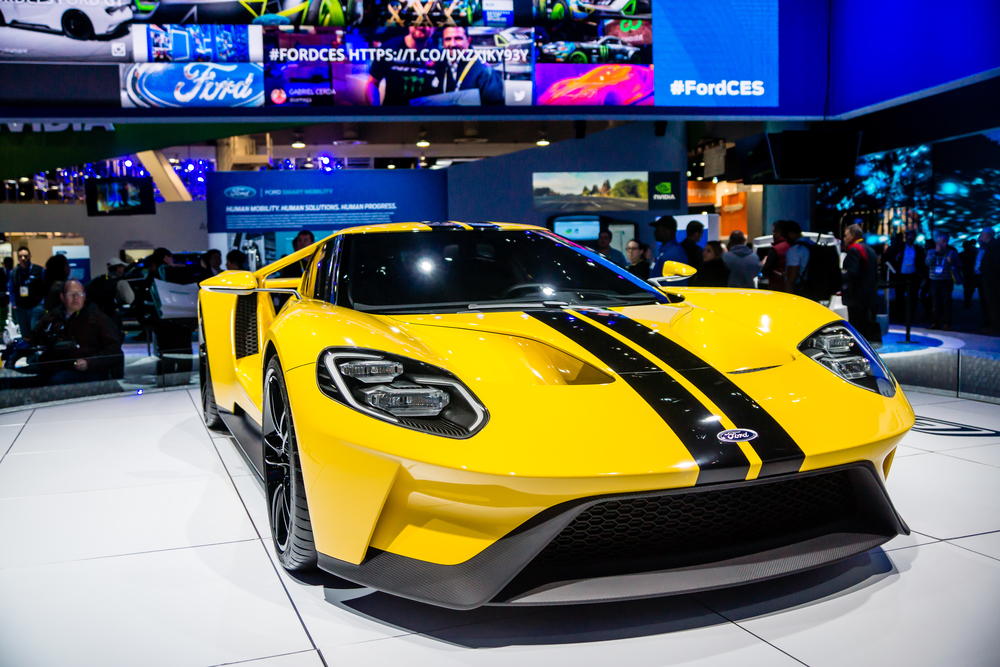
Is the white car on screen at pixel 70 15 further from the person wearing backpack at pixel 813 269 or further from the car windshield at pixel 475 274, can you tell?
the person wearing backpack at pixel 813 269

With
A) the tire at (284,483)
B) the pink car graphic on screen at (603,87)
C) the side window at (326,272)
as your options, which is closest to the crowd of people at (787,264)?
the pink car graphic on screen at (603,87)

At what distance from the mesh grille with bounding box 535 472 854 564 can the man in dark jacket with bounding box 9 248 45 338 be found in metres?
7.12

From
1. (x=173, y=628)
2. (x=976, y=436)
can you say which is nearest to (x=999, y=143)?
(x=976, y=436)

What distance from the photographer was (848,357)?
6.69ft

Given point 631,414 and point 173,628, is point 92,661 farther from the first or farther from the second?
point 631,414

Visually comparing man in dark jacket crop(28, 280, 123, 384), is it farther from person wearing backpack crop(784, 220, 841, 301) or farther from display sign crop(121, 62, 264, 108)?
person wearing backpack crop(784, 220, 841, 301)

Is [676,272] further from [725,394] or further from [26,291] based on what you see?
[26,291]

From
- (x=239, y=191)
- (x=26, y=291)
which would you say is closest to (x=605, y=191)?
(x=239, y=191)

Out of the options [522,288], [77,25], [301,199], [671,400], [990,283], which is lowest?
[990,283]

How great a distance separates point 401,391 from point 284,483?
0.63m

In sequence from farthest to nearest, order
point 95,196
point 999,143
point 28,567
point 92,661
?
1. point 95,196
2. point 999,143
3. point 28,567
4. point 92,661

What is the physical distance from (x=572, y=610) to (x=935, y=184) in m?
9.60

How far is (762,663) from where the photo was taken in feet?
4.92

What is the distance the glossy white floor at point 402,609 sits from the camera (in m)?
1.57
